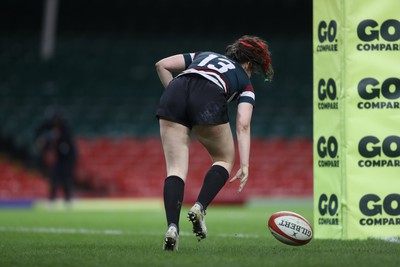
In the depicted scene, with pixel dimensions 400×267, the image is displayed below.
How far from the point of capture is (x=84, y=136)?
25656 mm

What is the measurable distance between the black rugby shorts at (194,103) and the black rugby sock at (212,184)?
1.30 ft

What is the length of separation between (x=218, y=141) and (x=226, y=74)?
1.73 feet

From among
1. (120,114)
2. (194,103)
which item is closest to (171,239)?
(194,103)

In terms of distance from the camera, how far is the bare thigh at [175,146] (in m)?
6.96

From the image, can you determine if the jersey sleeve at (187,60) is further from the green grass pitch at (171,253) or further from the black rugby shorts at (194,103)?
the green grass pitch at (171,253)

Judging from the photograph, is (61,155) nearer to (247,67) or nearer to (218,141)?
(247,67)

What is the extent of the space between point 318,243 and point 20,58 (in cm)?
2301

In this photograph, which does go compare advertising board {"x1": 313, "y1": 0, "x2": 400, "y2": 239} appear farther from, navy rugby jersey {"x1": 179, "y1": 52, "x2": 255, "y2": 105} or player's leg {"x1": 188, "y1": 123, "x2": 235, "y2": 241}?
player's leg {"x1": 188, "y1": 123, "x2": 235, "y2": 241}

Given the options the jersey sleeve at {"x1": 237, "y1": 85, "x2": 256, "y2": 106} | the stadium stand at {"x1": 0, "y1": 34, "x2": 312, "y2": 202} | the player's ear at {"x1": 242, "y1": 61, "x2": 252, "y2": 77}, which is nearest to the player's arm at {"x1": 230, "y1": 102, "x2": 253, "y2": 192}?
the jersey sleeve at {"x1": 237, "y1": 85, "x2": 256, "y2": 106}

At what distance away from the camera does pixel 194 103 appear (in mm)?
6875

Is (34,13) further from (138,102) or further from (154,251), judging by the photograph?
(154,251)

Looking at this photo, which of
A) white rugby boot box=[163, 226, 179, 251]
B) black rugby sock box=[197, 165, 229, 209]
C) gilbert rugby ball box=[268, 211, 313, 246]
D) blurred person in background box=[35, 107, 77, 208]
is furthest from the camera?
blurred person in background box=[35, 107, 77, 208]

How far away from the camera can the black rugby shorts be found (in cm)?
687

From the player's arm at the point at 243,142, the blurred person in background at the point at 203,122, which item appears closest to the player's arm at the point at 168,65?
the blurred person in background at the point at 203,122
